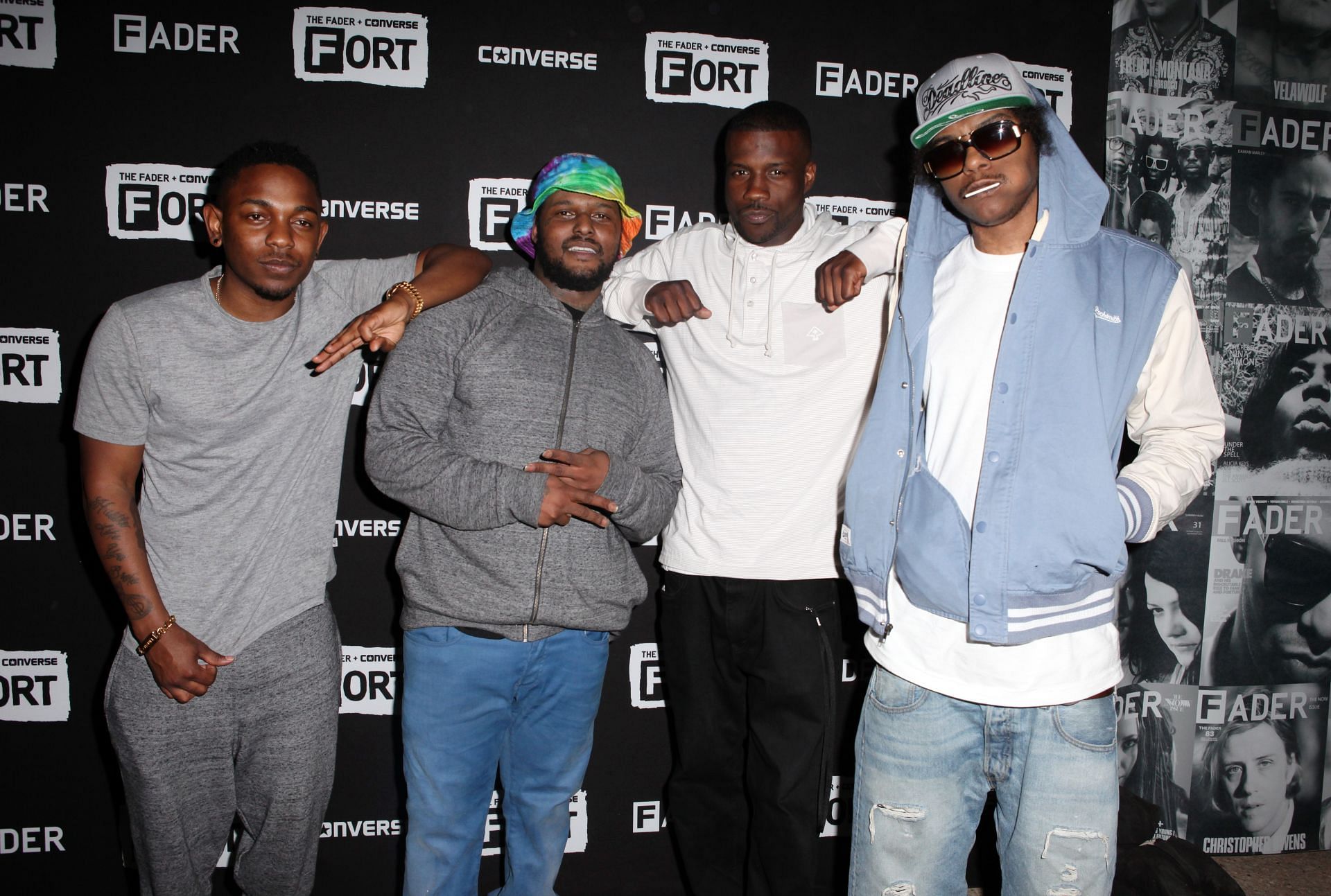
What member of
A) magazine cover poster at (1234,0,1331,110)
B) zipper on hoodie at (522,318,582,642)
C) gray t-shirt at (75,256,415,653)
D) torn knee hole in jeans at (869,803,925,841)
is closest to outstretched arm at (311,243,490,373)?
gray t-shirt at (75,256,415,653)

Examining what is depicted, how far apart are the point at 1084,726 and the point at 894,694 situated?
330 mm

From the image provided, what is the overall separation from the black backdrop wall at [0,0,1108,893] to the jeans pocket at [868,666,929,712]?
99cm

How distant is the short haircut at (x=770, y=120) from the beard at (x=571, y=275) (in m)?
0.52

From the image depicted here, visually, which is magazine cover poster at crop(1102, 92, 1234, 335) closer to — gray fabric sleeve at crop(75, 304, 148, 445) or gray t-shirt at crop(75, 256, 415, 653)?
gray t-shirt at crop(75, 256, 415, 653)

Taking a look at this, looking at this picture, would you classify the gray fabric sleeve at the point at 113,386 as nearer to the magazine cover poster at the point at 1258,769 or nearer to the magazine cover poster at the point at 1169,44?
the magazine cover poster at the point at 1169,44

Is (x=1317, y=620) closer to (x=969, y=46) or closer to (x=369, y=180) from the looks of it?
(x=969, y=46)

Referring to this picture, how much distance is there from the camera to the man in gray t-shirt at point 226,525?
176 centimetres

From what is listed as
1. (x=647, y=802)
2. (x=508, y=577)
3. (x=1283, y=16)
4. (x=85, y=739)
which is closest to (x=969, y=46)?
(x=1283, y=16)

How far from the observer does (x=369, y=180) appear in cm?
244

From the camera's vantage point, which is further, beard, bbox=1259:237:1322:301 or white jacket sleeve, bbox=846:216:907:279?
beard, bbox=1259:237:1322:301

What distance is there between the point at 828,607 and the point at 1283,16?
2524mm

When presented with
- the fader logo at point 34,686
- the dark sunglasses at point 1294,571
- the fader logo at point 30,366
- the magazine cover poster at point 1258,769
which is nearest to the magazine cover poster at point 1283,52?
the dark sunglasses at point 1294,571

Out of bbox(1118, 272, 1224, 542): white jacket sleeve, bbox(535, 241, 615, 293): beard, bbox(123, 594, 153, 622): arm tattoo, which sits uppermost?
bbox(535, 241, 615, 293): beard

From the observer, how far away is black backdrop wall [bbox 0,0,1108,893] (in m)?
2.34
